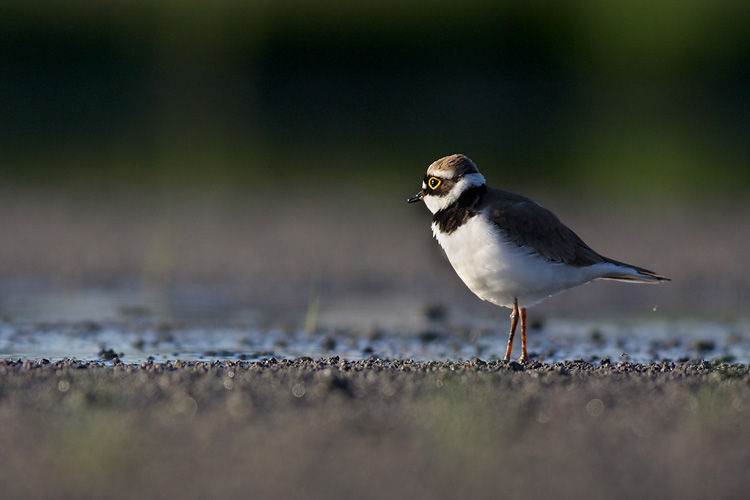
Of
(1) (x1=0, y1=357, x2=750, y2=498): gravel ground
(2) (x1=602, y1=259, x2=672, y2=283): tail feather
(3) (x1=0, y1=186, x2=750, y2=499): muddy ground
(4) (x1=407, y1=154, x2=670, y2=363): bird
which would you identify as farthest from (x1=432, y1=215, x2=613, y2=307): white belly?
(1) (x1=0, y1=357, x2=750, y2=498): gravel ground

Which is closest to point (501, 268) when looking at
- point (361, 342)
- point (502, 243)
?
point (502, 243)

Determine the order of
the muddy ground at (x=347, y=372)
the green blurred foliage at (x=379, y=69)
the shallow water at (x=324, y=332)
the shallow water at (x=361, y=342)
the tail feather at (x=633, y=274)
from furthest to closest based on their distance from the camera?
the green blurred foliage at (x=379, y=69)
the shallow water at (x=324, y=332)
the shallow water at (x=361, y=342)
the tail feather at (x=633, y=274)
the muddy ground at (x=347, y=372)

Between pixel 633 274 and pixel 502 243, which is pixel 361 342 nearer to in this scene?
pixel 502 243

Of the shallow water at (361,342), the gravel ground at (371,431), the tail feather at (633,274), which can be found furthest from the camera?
the shallow water at (361,342)

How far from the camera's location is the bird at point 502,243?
19.3 ft

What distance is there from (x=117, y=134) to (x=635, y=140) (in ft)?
34.5

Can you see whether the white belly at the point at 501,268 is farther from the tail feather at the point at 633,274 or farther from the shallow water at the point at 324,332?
the shallow water at the point at 324,332

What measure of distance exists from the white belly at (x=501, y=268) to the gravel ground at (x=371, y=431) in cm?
64

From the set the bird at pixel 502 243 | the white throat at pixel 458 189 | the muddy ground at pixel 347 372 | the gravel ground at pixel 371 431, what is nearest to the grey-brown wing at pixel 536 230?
the bird at pixel 502 243

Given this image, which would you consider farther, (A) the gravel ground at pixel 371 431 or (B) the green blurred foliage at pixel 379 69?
(B) the green blurred foliage at pixel 379 69

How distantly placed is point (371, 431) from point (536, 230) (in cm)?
223

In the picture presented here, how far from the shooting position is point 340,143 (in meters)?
21.4

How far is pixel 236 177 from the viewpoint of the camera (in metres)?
17.8

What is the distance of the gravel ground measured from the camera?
3.48 m
